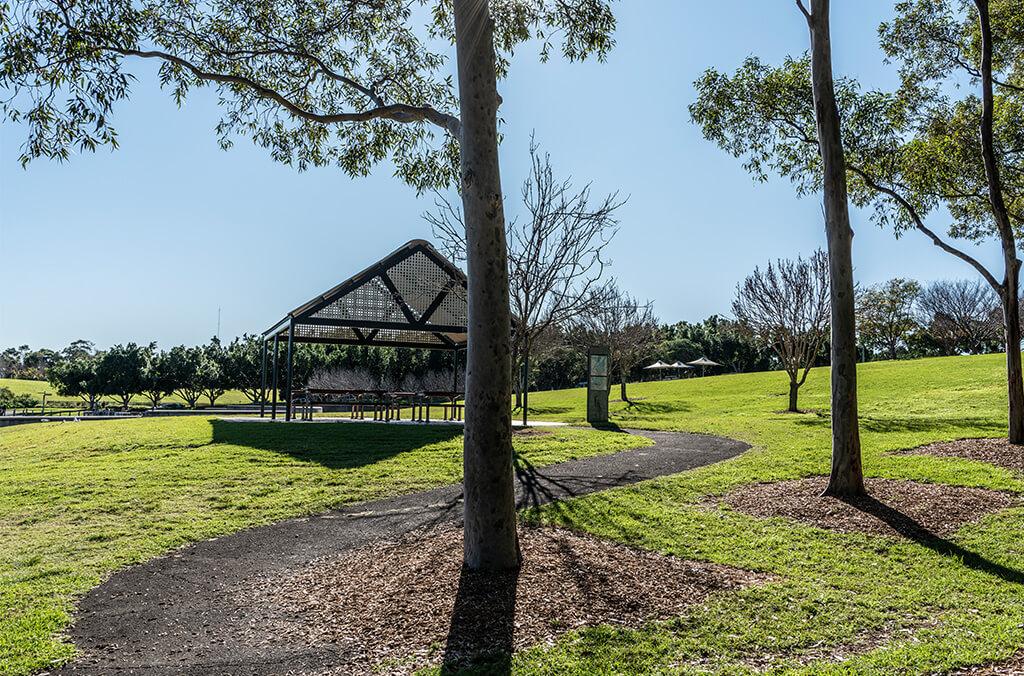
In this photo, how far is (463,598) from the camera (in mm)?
5125

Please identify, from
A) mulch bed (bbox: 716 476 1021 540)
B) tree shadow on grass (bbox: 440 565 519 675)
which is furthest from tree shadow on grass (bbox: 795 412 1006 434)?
tree shadow on grass (bbox: 440 565 519 675)

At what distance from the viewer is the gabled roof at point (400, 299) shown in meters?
19.2

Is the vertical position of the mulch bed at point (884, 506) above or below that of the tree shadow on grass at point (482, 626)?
above

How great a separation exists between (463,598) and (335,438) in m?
10.6

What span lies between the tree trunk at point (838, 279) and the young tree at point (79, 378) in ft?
136

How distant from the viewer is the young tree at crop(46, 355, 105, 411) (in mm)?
40000

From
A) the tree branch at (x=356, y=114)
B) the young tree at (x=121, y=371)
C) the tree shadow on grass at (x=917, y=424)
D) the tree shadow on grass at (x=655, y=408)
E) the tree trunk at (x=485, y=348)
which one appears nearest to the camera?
the tree trunk at (x=485, y=348)

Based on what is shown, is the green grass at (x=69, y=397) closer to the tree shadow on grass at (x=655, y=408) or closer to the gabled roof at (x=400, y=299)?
the tree shadow on grass at (x=655, y=408)

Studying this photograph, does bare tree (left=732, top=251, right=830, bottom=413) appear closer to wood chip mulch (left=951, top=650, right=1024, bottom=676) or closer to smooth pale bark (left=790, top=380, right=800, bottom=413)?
smooth pale bark (left=790, top=380, right=800, bottom=413)

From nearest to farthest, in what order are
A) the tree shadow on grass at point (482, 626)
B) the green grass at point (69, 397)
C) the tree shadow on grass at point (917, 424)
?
the tree shadow on grass at point (482, 626), the tree shadow on grass at point (917, 424), the green grass at point (69, 397)

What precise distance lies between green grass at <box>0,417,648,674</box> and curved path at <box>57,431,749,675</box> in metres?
0.25

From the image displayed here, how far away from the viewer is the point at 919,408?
23781mm

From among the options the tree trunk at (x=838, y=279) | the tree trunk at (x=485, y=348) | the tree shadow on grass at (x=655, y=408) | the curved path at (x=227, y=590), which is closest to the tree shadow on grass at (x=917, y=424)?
→ the tree shadow on grass at (x=655, y=408)

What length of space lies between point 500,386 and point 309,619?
87.4 inches
